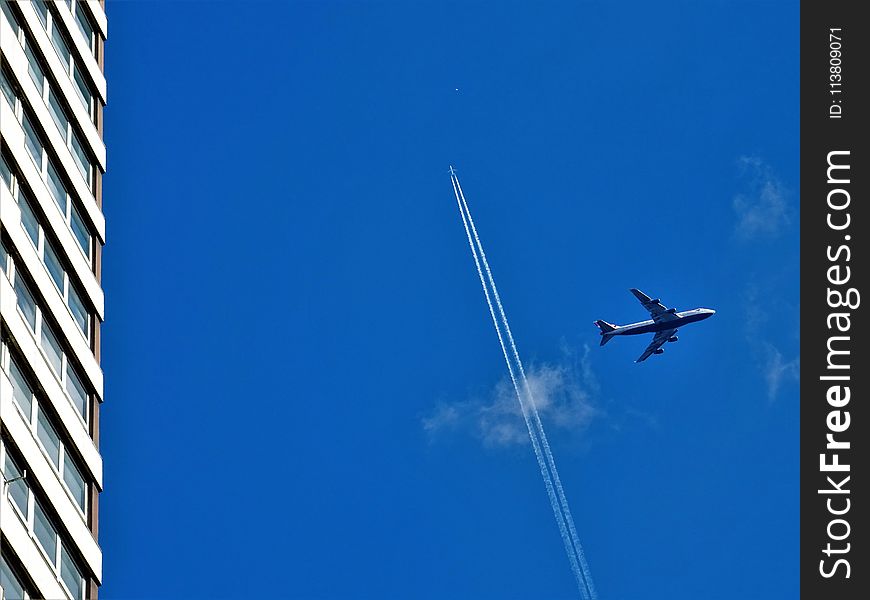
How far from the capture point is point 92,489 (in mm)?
54125

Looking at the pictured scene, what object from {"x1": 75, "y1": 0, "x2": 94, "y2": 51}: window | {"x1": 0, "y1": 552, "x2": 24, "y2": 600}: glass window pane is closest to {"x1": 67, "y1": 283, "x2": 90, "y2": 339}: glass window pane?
{"x1": 75, "y1": 0, "x2": 94, "y2": 51}: window

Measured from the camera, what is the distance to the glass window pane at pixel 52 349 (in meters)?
52.7

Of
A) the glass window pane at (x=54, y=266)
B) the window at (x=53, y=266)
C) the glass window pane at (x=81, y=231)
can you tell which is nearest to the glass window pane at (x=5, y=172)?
the window at (x=53, y=266)

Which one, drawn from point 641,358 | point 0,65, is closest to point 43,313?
point 0,65

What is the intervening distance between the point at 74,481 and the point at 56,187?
9.25m

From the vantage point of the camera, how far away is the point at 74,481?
5297 centimetres

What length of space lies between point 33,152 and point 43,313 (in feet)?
16.1

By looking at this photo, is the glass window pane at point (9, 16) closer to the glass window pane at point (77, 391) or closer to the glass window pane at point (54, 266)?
the glass window pane at point (54, 266)

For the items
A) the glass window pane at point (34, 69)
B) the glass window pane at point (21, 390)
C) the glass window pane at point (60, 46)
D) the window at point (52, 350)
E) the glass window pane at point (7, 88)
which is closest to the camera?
the glass window pane at point (21, 390)

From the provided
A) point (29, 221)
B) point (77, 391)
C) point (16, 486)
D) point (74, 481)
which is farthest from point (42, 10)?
point (16, 486)

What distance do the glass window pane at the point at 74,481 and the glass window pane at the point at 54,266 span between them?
5365 millimetres
